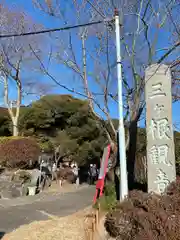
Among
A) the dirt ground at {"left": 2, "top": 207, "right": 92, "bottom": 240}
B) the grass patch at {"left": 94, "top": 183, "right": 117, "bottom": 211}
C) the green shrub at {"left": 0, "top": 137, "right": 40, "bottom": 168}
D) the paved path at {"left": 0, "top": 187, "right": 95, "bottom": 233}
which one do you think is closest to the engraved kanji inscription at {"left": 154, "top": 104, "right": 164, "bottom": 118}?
the grass patch at {"left": 94, "top": 183, "right": 117, "bottom": 211}

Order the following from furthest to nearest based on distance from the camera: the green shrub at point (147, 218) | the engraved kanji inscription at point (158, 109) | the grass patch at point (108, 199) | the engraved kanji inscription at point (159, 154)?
the grass patch at point (108, 199) < the engraved kanji inscription at point (158, 109) < the engraved kanji inscription at point (159, 154) < the green shrub at point (147, 218)

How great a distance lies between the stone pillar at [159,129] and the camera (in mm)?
5844

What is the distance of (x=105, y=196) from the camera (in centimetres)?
697

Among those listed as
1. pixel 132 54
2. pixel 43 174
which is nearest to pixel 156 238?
pixel 132 54

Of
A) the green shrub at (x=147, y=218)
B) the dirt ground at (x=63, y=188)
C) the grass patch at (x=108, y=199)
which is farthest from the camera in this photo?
the dirt ground at (x=63, y=188)

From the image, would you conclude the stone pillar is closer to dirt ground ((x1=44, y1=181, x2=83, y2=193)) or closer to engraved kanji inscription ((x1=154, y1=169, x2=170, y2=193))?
engraved kanji inscription ((x1=154, y1=169, x2=170, y2=193))

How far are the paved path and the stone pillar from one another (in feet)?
12.7

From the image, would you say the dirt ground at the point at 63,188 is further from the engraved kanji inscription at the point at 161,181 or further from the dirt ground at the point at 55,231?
the engraved kanji inscription at the point at 161,181

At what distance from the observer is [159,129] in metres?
6.05

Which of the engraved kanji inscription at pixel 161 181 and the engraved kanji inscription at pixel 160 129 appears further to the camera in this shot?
the engraved kanji inscription at pixel 160 129

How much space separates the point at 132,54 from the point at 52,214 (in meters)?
5.36

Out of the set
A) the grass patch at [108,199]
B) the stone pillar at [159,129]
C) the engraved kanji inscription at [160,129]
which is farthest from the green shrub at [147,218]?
the grass patch at [108,199]

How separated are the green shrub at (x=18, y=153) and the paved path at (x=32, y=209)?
3110mm

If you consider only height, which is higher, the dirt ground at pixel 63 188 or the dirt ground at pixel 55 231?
the dirt ground at pixel 63 188
